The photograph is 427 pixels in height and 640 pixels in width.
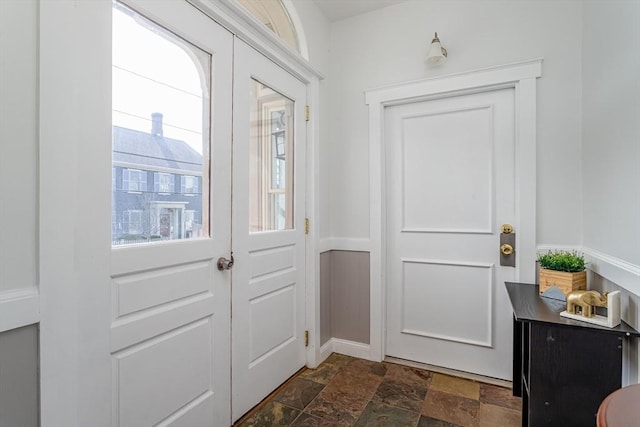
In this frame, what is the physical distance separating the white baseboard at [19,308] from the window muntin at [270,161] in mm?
1040

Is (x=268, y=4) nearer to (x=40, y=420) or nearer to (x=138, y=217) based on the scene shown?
(x=138, y=217)

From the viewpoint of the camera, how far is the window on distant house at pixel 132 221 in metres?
1.24

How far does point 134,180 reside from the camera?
4.18 ft

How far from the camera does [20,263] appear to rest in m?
0.91

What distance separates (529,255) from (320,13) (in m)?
2.28

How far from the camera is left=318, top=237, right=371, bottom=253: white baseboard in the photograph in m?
2.51

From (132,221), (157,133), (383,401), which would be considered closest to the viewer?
(132,221)

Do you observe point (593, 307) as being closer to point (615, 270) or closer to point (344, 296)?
point (615, 270)

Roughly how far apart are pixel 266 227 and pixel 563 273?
1.63 m

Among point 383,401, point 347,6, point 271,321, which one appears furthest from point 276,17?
point 383,401

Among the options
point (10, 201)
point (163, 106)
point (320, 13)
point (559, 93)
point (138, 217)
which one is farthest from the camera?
point (320, 13)

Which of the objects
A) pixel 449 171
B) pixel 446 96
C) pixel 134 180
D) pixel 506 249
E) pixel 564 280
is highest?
pixel 446 96

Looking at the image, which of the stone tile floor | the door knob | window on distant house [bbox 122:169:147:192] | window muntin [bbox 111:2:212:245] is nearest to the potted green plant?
the stone tile floor

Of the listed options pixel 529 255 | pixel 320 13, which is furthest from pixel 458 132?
pixel 320 13
